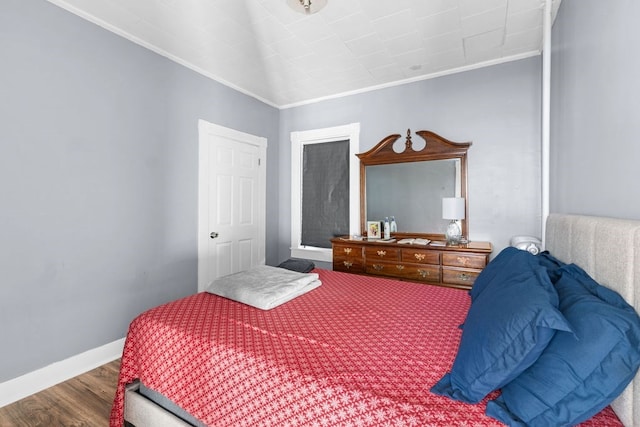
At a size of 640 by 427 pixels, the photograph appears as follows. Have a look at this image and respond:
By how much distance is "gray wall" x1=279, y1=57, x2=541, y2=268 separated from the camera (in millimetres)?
2863

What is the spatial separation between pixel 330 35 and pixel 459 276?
245cm

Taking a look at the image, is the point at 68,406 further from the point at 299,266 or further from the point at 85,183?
the point at 299,266

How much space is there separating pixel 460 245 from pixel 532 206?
0.79 meters

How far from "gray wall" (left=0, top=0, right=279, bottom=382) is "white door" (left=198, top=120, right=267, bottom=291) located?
123mm

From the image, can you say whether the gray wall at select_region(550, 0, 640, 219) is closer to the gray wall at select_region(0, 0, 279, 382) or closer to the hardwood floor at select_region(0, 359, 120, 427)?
the hardwood floor at select_region(0, 359, 120, 427)

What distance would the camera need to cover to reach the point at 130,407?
1.50 meters

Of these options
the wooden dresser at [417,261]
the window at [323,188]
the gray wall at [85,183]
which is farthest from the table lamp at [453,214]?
the gray wall at [85,183]

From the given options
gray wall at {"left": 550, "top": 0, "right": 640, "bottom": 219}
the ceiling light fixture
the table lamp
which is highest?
the ceiling light fixture

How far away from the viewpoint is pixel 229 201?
3537mm

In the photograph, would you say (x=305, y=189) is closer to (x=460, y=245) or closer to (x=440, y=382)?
(x=460, y=245)

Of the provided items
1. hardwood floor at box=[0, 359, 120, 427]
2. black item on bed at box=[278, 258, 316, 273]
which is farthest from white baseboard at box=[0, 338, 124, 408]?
black item on bed at box=[278, 258, 316, 273]

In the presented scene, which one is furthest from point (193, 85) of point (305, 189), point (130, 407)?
point (130, 407)

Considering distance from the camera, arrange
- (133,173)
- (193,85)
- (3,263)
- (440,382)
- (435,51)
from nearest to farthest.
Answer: (440,382) < (3,263) < (133,173) < (435,51) < (193,85)

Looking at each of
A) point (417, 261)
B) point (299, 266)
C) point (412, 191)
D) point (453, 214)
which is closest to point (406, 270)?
point (417, 261)
